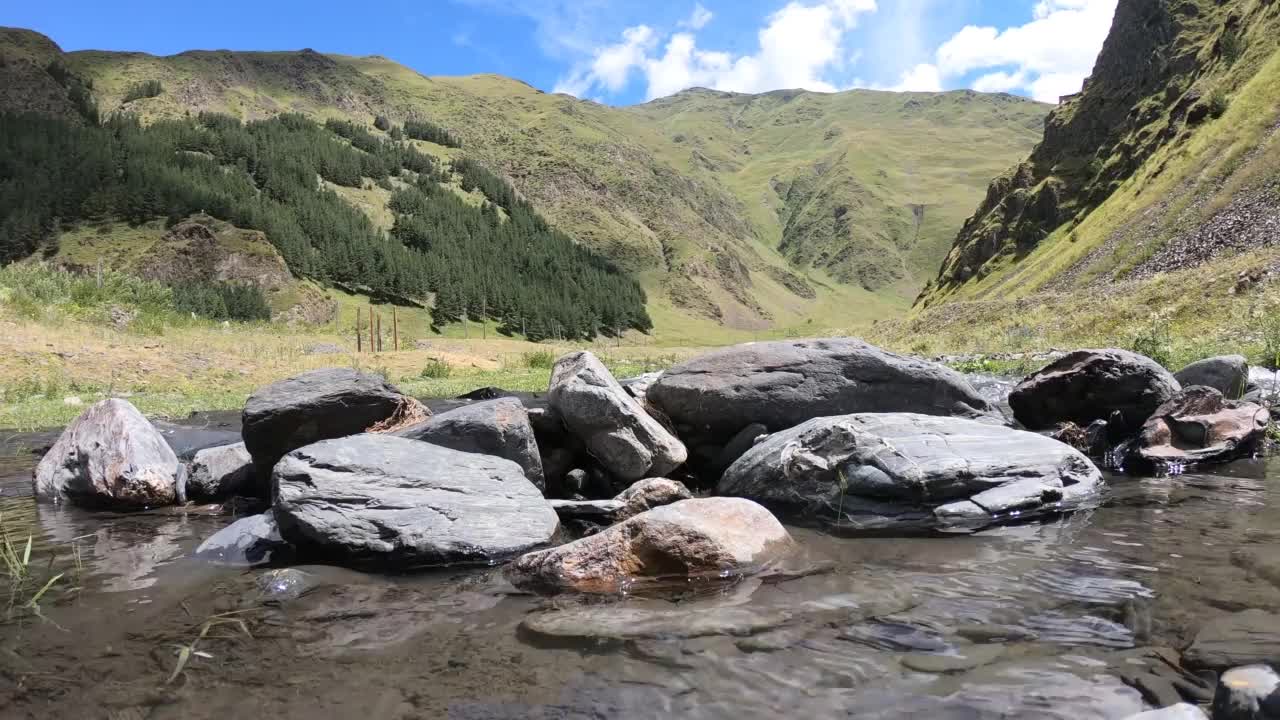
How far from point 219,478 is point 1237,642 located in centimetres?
1204

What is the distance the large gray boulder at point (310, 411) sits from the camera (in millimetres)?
9758

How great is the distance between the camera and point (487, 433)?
957 centimetres

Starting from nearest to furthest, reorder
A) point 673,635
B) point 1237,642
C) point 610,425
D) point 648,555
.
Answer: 1. point 1237,642
2. point 673,635
3. point 648,555
4. point 610,425

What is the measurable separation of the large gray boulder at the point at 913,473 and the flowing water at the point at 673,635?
0.79m

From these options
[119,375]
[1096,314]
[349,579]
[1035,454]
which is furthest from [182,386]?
[1096,314]

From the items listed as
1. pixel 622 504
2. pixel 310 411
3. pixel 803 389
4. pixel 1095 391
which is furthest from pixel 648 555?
pixel 1095 391

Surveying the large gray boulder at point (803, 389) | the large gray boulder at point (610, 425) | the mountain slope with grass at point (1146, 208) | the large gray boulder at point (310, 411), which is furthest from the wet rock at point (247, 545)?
the mountain slope with grass at point (1146, 208)

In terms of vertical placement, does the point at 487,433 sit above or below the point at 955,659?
above

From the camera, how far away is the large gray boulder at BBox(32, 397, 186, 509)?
1027cm

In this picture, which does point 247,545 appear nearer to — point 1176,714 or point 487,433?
point 487,433

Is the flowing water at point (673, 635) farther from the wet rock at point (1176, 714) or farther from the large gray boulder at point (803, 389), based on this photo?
the large gray boulder at point (803, 389)

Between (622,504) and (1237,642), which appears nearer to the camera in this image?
(1237,642)

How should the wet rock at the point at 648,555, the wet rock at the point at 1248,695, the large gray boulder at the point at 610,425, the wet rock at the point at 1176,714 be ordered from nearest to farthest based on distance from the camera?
the wet rock at the point at 1248,695 → the wet rock at the point at 1176,714 → the wet rock at the point at 648,555 → the large gray boulder at the point at 610,425

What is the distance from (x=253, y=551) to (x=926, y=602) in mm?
6692
